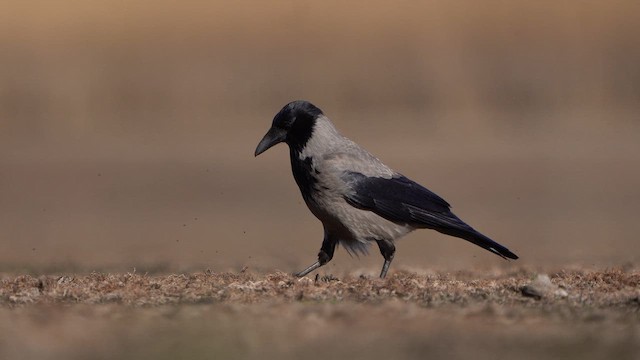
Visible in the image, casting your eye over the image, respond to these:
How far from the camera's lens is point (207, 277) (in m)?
11.8

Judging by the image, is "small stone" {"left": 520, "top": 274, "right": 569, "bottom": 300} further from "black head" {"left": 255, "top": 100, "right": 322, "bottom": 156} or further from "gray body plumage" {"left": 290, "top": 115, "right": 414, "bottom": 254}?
"black head" {"left": 255, "top": 100, "right": 322, "bottom": 156}

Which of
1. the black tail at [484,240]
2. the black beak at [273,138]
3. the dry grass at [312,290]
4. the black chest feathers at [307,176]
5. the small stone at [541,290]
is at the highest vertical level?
the black beak at [273,138]

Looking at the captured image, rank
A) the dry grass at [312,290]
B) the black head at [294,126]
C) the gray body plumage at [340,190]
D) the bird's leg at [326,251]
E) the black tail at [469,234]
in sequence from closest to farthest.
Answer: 1. the dry grass at [312,290]
2. the gray body plumage at [340,190]
3. the black tail at [469,234]
4. the bird's leg at [326,251]
5. the black head at [294,126]

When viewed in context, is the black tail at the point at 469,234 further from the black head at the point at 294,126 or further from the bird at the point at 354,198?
the black head at the point at 294,126

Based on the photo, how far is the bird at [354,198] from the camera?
1182 cm

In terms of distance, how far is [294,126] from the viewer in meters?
12.4

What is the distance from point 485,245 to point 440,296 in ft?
6.69

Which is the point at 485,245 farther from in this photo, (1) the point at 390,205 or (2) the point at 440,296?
(2) the point at 440,296

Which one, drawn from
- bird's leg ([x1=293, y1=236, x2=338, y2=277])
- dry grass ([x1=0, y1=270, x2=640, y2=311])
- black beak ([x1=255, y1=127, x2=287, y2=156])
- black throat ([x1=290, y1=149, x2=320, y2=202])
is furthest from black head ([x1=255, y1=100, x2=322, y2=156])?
dry grass ([x1=0, y1=270, x2=640, y2=311])

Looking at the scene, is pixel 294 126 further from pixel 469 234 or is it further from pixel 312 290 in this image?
pixel 312 290

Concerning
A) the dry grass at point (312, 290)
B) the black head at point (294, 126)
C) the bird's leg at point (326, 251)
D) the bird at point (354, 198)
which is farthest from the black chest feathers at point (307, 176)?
the dry grass at point (312, 290)

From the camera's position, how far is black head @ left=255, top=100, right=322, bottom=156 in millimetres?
12312

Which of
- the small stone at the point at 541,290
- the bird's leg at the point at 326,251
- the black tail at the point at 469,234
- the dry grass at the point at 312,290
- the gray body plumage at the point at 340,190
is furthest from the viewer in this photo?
the bird's leg at the point at 326,251

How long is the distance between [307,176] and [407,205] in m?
0.91
